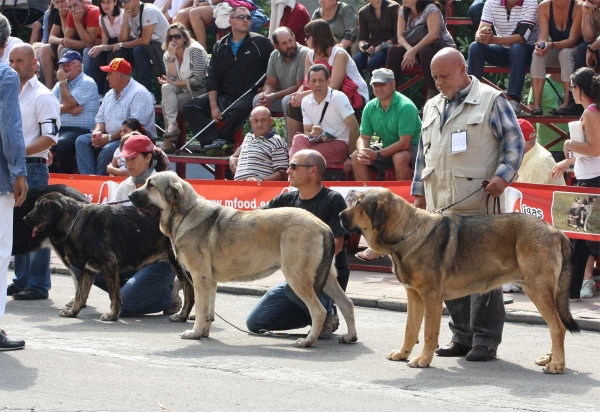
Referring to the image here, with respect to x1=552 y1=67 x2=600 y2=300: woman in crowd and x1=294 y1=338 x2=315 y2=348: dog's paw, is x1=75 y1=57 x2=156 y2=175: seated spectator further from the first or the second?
x1=294 y1=338 x2=315 y2=348: dog's paw

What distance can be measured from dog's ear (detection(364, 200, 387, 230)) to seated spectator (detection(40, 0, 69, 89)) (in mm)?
11821

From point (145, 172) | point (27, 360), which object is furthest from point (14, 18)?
point (27, 360)

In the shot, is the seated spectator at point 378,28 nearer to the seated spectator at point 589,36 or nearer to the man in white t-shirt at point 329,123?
the man in white t-shirt at point 329,123

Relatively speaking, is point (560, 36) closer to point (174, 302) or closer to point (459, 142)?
point (459, 142)

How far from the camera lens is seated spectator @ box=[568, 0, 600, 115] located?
12.9 meters

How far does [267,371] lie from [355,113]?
756 centimetres

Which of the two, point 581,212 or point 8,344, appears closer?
point 8,344

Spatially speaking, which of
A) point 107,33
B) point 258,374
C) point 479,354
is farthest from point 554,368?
point 107,33

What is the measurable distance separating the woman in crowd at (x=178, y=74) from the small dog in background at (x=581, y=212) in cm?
730

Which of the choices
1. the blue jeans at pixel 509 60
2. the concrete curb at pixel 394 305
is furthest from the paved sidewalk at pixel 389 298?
the blue jeans at pixel 509 60

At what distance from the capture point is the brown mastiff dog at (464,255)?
24.0 ft

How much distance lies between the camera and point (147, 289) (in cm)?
983

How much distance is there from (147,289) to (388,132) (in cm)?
422

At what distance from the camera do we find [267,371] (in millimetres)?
7234
